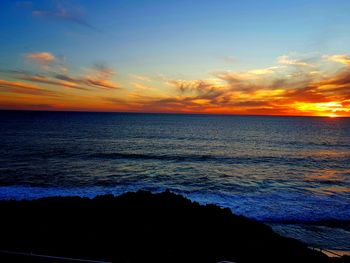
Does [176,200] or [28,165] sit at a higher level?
[176,200]

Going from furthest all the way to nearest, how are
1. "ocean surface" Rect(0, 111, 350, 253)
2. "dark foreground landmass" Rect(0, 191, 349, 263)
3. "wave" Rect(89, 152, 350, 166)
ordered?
"wave" Rect(89, 152, 350, 166) < "ocean surface" Rect(0, 111, 350, 253) < "dark foreground landmass" Rect(0, 191, 349, 263)

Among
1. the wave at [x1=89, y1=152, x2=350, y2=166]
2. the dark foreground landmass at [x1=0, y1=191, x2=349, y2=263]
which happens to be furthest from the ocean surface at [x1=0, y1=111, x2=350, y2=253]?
the dark foreground landmass at [x1=0, y1=191, x2=349, y2=263]

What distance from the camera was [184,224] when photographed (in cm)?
1140

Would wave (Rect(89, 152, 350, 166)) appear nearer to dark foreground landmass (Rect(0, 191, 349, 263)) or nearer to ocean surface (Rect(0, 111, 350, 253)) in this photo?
ocean surface (Rect(0, 111, 350, 253))

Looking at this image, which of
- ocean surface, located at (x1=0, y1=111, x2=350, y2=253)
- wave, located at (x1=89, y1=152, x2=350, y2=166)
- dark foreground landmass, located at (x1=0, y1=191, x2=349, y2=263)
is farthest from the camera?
wave, located at (x1=89, y1=152, x2=350, y2=166)

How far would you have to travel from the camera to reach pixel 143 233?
415 inches

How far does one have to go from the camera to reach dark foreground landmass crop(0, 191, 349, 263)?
9.55 m

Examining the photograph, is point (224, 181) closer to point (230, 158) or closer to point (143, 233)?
point (230, 158)

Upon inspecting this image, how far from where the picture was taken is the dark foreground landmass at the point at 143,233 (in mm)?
9547

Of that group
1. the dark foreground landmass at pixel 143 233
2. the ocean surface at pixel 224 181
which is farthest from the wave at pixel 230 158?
the dark foreground landmass at pixel 143 233

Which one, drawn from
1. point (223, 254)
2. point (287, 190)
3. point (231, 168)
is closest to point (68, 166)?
point (231, 168)

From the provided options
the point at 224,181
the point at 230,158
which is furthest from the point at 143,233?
the point at 230,158

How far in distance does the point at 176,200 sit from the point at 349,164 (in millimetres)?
35159

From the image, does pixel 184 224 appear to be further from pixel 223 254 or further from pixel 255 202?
pixel 255 202
